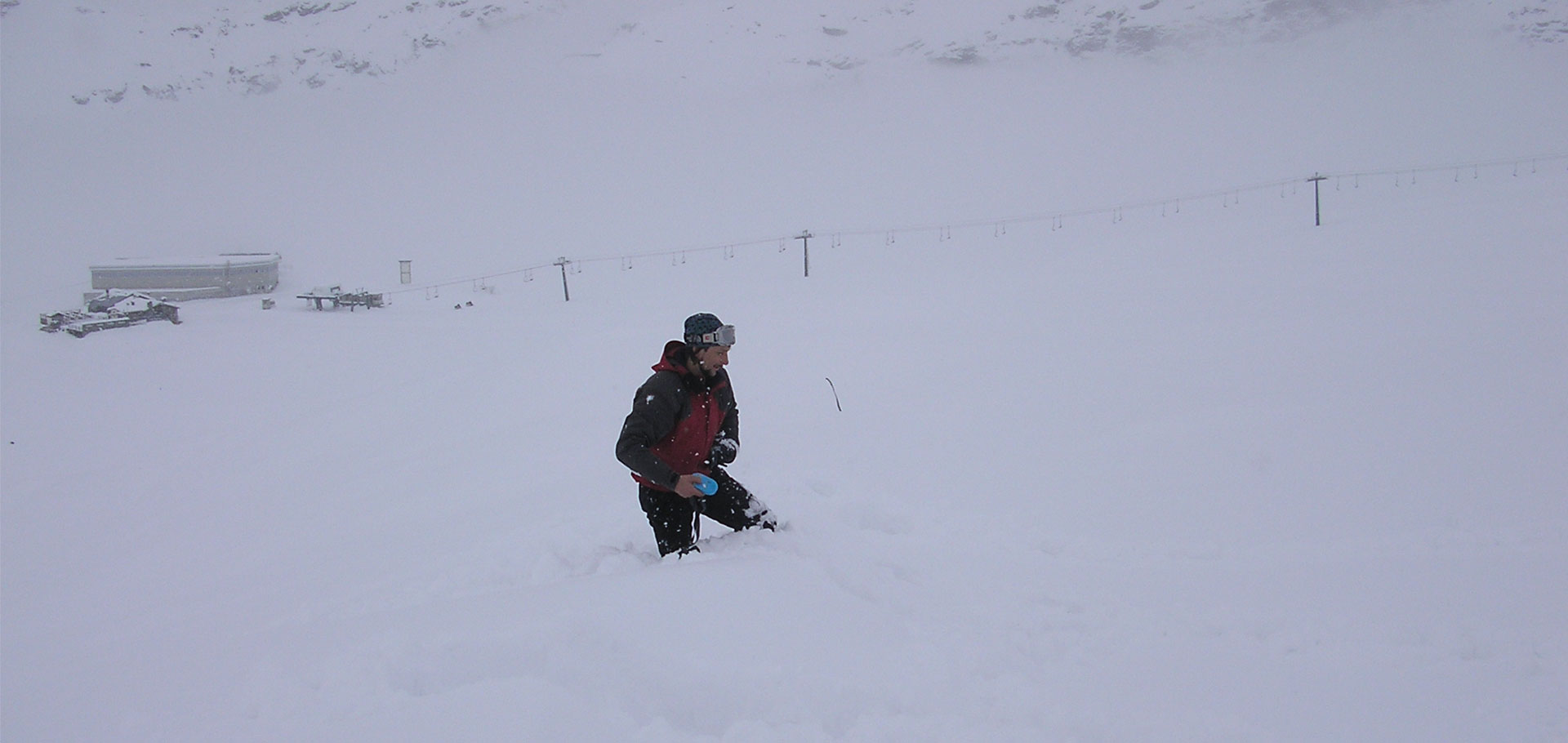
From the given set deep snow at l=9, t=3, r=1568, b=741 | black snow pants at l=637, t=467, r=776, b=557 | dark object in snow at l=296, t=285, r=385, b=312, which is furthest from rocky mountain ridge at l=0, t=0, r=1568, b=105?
black snow pants at l=637, t=467, r=776, b=557

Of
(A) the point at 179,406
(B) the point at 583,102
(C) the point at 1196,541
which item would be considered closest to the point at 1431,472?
(C) the point at 1196,541

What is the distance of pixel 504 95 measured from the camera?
1983 inches

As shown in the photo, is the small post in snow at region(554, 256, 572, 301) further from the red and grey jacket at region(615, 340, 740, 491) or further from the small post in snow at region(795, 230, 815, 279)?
the red and grey jacket at region(615, 340, 740, 491)

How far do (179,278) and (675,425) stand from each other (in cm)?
3184

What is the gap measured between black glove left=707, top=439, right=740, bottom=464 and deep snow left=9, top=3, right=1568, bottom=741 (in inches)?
20.9

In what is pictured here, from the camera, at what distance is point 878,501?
6195mm

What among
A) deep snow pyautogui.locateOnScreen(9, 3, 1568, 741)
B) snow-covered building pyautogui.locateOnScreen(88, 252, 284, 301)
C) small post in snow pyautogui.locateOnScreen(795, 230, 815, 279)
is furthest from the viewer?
snow-covered building pyautogui.locateOnScreen(88, 252, 284, 301)

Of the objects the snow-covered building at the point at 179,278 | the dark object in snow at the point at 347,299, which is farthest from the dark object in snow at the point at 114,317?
the snow-covered building at the point at 179,278

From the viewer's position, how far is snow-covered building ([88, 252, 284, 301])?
27.1 meters

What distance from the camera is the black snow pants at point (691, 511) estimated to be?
466 centimetres

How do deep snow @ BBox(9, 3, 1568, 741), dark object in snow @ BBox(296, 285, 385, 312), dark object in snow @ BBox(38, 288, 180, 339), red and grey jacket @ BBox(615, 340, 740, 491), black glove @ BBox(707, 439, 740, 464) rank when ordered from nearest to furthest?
deep snow @ BBox(9, 3, 1568, 741)
red and grey jacket @ BBox(615, 340, 740, 491)
black glove @ BBox(707, 439, 740, 464)
dark object in snow @ BBox(38, 288, 180, 339)
dark object in snow @ BBox(296, 285, 385, 312)

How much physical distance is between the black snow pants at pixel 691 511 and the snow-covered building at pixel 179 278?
30225mm

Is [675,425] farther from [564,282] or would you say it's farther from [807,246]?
[807,246]

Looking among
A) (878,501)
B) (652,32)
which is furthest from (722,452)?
(652,32)
